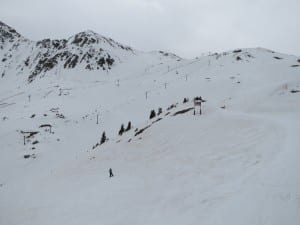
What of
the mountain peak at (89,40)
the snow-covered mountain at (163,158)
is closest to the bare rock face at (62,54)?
the mountain peak at (89,40)

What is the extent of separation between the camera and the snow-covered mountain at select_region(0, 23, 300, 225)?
9898 mm

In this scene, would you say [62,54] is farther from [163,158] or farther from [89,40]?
[163,158]

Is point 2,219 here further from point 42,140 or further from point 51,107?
point 51,107

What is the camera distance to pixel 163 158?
17.4 metres

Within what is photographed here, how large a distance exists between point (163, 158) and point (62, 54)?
103 m

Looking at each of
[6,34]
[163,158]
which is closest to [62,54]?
[6,34]

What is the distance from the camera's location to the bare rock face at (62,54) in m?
102

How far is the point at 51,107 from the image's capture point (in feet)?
176

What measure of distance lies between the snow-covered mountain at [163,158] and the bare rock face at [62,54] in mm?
46706

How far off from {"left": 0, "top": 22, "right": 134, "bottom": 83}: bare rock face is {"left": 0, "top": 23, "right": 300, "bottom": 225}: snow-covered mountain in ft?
153

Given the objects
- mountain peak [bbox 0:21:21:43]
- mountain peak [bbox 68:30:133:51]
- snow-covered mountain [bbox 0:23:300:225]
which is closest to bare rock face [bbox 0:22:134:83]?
mountain peak [bbox 68:30:133:51]

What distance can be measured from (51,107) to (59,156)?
19732 mm

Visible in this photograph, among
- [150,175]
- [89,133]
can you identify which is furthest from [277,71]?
[150,175]

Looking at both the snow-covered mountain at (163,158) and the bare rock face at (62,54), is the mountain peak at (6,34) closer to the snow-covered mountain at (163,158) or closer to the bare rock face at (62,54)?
the bare rock face at (62,54)
